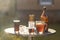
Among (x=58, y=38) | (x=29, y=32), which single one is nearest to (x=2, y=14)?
(x=58, y=38)

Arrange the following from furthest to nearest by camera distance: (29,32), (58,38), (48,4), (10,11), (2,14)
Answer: (48,4) < (10,11) < (2,14) < (58,38) < (29,32)

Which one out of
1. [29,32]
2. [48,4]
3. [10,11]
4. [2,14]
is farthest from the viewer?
[48,4]

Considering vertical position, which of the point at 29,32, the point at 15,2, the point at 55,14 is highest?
the point at 29,32

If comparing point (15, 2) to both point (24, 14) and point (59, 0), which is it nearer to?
point (24, 14)

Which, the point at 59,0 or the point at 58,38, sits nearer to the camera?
the point at 58,38

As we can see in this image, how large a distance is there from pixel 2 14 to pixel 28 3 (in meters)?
1.12

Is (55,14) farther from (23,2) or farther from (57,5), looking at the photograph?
(23,2)

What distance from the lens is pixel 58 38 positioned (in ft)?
14.1

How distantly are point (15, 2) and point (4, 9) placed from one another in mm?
509

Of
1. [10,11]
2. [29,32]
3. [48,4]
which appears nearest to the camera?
[29,32]

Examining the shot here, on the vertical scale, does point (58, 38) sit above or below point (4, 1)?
below

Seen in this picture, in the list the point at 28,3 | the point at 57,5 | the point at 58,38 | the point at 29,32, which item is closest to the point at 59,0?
the point at 57,5

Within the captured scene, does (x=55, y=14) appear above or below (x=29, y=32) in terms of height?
below

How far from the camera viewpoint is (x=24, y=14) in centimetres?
669
